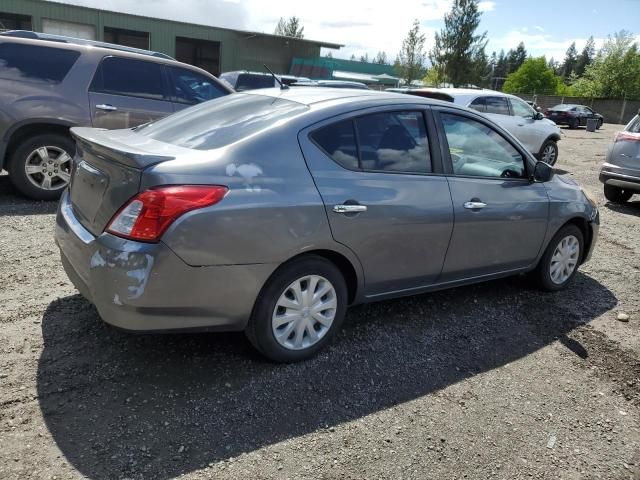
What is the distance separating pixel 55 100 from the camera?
21.0ft

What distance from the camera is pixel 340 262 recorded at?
11.3 feet

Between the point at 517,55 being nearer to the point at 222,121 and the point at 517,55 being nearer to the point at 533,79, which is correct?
the point at 533,79

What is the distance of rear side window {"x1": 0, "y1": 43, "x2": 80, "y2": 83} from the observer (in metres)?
6.21

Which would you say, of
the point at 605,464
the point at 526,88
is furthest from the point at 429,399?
the point at 526,88

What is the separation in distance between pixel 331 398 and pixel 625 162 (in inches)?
311

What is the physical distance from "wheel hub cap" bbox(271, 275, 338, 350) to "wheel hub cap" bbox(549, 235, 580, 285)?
254 centimetres

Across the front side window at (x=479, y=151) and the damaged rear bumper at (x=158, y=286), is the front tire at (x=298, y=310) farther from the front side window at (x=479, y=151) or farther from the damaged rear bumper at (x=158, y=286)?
the front side window at (x=479, y=151)

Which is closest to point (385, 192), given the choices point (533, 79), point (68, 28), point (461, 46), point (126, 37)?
point (68, 28)

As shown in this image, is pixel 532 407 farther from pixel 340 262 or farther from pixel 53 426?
pixel 53 426

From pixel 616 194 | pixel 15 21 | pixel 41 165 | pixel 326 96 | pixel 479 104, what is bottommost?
pixel 616 194

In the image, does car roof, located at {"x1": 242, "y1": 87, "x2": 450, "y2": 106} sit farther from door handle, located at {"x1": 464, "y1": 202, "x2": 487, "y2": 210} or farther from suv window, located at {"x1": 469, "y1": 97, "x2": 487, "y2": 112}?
suv window, located at {"x1": 469, "y1": 97, "x2": 487, "y2": 112}

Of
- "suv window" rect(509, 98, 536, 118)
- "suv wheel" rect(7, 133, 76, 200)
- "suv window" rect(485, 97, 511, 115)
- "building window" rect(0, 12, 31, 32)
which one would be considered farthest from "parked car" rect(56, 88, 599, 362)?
"building window" rect(0, 12, 31, 32)

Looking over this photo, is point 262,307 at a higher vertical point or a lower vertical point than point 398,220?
lower

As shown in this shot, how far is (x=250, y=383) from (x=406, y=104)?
2143mm
